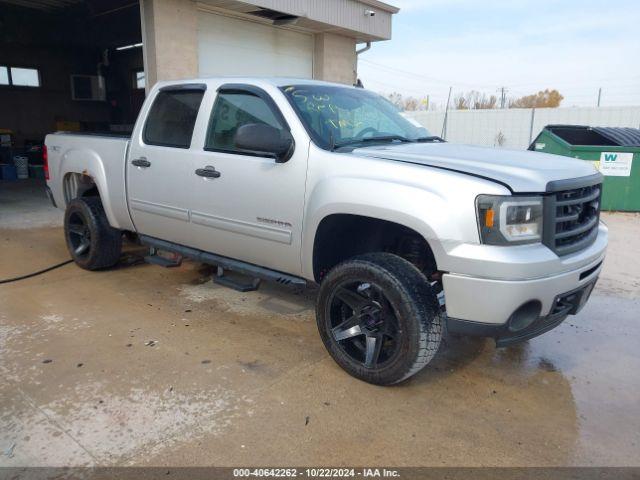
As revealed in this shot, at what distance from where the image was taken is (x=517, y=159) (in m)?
3.29

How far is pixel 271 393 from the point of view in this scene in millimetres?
3143

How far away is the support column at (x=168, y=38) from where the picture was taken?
8.65 metres

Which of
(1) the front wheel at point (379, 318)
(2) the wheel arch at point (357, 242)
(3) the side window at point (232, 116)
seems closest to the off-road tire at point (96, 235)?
(3) the side window at point (232, 116)

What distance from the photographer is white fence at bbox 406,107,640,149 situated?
17.7 metres

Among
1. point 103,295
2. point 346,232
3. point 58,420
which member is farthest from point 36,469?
point 103,295

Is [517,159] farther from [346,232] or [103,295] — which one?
[103,295]

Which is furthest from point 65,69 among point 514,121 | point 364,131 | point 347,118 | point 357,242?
point 357,242

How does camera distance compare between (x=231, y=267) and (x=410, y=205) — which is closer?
(x=410, y=205)

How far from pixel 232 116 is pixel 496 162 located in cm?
205

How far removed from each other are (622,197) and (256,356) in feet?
29.7

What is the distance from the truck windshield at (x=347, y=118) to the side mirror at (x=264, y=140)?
0.18 meters

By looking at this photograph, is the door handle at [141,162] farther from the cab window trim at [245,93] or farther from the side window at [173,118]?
the cab window trim at [245,93]

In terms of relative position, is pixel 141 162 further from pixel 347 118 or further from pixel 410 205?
pixel 410 205

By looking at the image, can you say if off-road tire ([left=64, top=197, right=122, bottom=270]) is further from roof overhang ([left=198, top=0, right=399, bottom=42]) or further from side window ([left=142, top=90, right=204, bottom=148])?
roof overhang ([left=198, top=0, right=399, bottom=42])
